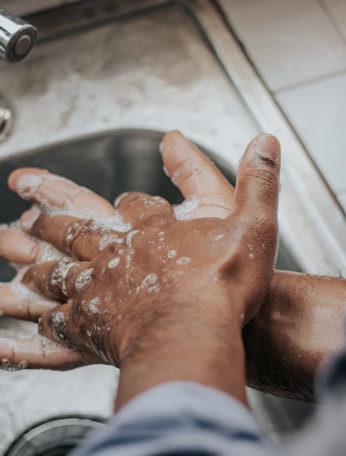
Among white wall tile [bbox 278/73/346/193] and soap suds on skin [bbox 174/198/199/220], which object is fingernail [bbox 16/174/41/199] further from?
white wall tile [bbox 278/73/346/193]

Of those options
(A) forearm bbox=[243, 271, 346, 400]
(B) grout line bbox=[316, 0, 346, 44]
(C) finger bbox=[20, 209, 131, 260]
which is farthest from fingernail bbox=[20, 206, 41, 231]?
(B) grout line bbox=[316, 0, 346, 44]

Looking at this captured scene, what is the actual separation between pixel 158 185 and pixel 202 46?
0.23 metres

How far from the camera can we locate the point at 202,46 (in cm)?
97

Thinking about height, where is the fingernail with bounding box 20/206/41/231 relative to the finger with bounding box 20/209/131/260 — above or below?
above

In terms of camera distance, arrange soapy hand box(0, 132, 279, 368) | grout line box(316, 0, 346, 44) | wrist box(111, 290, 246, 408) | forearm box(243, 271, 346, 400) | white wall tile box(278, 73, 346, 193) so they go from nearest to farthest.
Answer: wrist box(111, 290, 246, 408), soapy hand box(0, 132, 279, 368), forearm box(243, 271, 346, 400), white wall tile box(278, 73, 346, 193), grout line box(316, 0, 346, 44)

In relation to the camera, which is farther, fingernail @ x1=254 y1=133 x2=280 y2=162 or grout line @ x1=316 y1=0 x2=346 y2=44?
grout line @ x1=316 y1=0 x2=346 y2=44

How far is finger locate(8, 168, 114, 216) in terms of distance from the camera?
0.86m

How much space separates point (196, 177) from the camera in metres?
0.79

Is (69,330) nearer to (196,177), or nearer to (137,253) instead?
(137,253)

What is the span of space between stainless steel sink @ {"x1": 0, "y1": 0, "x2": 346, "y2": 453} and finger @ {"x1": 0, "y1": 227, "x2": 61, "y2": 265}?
7 centimetres

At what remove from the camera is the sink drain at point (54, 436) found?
0.81 metres

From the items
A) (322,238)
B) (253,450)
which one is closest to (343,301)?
(322,238)

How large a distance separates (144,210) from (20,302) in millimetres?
233

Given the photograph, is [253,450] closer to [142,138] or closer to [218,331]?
[218,331]
